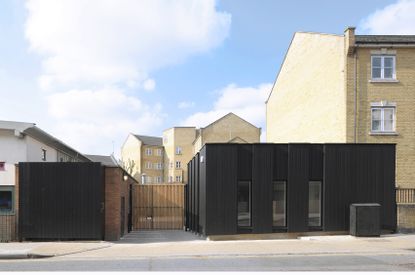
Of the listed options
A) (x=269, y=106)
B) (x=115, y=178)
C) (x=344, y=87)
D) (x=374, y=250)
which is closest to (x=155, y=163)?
(x=269, y=106)

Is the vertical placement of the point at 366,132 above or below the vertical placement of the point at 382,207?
above

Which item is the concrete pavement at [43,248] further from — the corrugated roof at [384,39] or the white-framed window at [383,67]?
the corrugated roof at [384,39]

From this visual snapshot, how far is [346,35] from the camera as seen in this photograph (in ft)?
90.4

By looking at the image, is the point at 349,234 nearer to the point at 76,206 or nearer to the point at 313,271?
the point at 313,271

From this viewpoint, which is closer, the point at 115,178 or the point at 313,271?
the point at 313,271

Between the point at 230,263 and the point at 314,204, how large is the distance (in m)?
8.40

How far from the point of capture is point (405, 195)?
2223cm

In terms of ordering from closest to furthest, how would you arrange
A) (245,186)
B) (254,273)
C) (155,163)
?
(254,273), (245,186), (155,163)

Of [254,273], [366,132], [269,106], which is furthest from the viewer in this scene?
[269,106]

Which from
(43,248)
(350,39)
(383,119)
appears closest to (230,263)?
(43,248)

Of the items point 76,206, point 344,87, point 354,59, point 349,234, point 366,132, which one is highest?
point 354,59

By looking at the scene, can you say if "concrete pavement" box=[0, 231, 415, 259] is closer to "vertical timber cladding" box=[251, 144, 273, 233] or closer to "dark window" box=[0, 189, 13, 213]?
"vertical timber cladding" box=[251, 144, 273, 233]

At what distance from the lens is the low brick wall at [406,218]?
793 inches

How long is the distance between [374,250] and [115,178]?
33.8 feet
